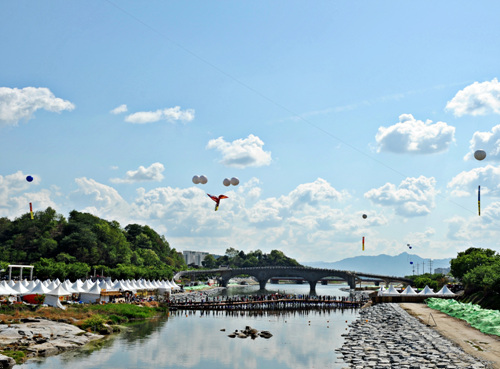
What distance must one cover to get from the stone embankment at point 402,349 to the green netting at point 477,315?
445 cm

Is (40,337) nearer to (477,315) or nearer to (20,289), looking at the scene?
(20,289)

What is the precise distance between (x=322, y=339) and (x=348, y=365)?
17.6 m

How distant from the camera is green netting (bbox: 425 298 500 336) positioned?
4782cm

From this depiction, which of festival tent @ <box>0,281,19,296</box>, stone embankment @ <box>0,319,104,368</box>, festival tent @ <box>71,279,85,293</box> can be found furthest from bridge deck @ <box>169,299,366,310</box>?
stone embankment @ <box>0,319,104,368</box>

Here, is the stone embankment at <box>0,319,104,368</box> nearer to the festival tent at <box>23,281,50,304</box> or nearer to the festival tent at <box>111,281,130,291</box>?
the festival tent at <box>23,281,50,304</box>

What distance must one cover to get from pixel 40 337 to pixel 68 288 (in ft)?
73.8

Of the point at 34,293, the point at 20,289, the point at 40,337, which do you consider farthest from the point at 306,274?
the point at 40,337

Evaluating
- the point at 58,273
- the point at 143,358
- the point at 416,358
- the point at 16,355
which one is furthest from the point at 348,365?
the point at 58,273

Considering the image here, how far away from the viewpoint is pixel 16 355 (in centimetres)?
3900

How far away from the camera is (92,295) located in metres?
71.6

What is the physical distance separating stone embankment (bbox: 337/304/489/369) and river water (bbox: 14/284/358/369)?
2.03 meters

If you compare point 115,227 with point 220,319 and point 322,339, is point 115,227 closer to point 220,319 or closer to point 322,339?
point 220,319

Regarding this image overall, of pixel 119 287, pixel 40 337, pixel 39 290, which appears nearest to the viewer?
pixel 40 337

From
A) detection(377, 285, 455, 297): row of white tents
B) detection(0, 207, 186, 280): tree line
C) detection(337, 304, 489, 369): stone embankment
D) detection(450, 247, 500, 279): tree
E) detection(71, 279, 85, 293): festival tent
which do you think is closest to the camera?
detection(337, 304, 489, 369): stone embankment
